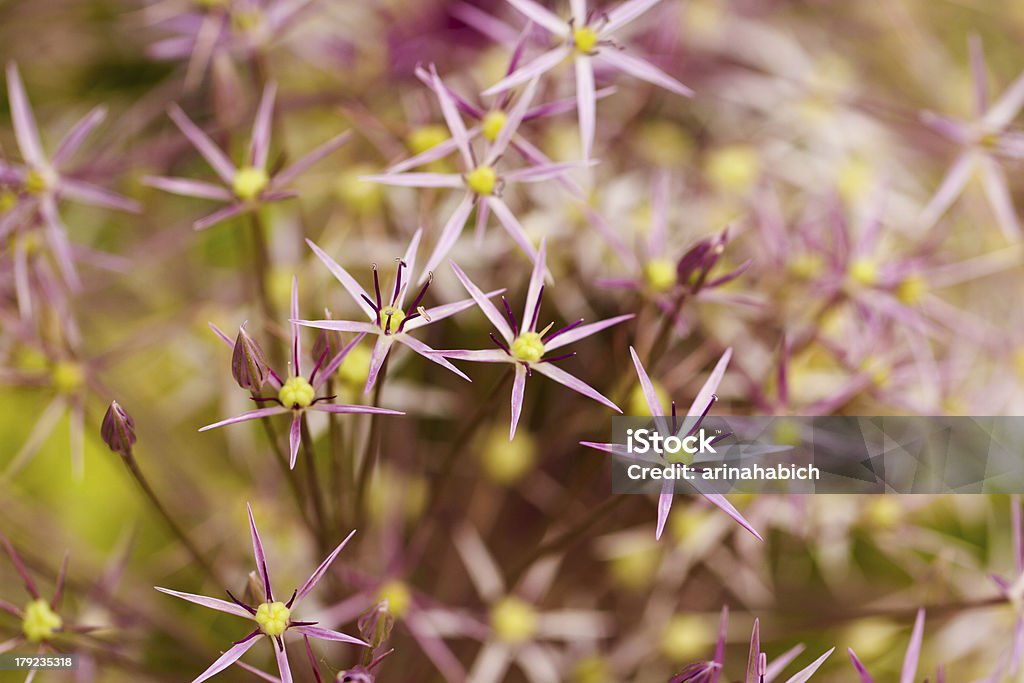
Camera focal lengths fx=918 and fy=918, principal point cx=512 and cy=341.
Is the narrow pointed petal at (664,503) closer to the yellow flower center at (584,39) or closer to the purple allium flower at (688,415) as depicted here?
the purple allium flower at (688,415)

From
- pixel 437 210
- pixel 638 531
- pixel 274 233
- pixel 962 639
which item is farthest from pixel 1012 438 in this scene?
pixel 274 233

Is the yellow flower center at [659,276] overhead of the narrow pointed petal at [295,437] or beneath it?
overhead

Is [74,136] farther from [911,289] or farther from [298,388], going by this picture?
[911,289]

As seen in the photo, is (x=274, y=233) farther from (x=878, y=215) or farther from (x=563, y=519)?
(x=878, y=215)

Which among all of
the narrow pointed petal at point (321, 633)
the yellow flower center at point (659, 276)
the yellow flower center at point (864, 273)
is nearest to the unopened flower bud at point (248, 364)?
the narrow pointed petal at point (321, 633)

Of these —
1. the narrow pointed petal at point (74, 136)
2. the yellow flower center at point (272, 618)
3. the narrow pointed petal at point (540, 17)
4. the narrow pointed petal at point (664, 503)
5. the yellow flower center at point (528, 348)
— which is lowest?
the yellow flower center at point (272, 618)

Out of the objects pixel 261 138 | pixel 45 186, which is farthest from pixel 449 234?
pixel 45 186
